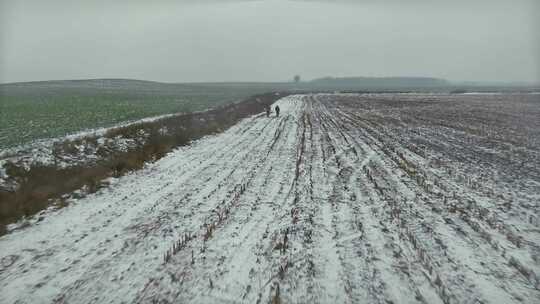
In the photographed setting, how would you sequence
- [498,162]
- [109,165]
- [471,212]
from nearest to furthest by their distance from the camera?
[471,212], [109,165], [498,162]

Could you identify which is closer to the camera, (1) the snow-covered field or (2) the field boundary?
(1) the snow-covered field

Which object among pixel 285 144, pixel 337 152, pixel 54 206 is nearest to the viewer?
pixel 54 206

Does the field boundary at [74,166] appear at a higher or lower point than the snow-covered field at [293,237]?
higher

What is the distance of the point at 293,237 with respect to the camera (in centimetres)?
595

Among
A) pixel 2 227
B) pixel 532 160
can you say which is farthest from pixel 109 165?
pixel 532 160

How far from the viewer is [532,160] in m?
11.9

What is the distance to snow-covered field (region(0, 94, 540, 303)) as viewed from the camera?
14.4ft

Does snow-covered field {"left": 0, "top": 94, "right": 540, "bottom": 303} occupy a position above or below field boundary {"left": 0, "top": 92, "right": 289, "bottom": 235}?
below

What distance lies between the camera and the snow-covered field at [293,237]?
438 cm

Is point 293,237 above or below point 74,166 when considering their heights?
below

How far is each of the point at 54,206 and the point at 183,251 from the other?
4411 millimetres

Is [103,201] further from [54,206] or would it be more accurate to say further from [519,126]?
[519,126]

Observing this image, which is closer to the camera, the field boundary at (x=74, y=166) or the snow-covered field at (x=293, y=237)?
the snow-covered field at (x=293, y=237)

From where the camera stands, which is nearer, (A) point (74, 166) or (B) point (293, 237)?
(B) point (293, 237)
